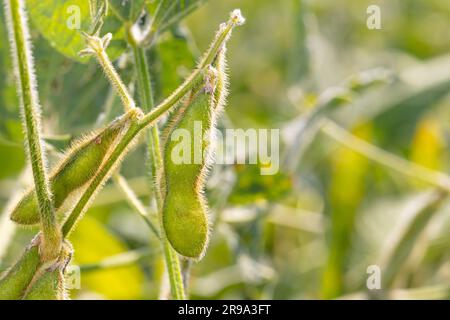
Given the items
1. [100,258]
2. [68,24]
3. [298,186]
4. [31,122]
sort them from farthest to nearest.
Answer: [298,186] → [100,258] → [68,24] → [31,122]

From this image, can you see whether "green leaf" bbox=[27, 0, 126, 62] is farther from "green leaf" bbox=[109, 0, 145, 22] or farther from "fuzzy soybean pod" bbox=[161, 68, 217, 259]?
"fuzzy soybean pod" bbox=[161, 68, 217, 259]

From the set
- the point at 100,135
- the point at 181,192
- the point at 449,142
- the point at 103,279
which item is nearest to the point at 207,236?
the point at 181,192

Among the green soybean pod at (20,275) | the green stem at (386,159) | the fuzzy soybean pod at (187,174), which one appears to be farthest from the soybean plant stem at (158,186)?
the green stem at (386,159)

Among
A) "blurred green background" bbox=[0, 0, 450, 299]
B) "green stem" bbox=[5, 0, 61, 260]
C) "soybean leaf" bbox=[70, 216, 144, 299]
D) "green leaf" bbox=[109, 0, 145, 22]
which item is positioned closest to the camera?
"green stem" bbox=[5, 0, 61, 260]

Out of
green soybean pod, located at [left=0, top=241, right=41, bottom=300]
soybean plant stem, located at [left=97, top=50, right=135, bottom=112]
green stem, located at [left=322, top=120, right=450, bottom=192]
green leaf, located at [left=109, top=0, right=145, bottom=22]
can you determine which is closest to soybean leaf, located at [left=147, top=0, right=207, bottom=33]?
green leaf, located at [left=109, top=0, right=145, bottom=22]

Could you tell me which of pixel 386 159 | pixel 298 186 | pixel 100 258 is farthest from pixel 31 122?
pixel 298 186

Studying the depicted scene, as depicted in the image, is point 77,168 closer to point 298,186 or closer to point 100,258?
point 100,258
